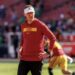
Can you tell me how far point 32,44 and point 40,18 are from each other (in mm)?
23995

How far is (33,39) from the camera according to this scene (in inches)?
344

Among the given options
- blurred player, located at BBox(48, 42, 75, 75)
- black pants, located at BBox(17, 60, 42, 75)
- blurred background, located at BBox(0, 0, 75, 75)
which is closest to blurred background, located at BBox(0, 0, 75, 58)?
blurred background, located at BBox(0, 0, 75, 75)

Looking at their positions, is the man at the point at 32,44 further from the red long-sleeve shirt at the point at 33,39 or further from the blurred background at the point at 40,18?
the blurred background at the point at 40,18

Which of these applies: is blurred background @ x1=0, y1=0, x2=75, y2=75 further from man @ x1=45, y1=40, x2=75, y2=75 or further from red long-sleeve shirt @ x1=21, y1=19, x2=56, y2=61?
red long-sleeve shirt @ x1=21, y1=19, x2=56, y2=61

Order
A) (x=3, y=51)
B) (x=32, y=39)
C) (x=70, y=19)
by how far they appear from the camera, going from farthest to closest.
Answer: (x=70, y=19)
(x=3, y=51)
(x=32, y=39)

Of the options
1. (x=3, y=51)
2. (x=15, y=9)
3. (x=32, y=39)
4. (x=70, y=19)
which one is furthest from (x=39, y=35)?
(x=15, y=9)

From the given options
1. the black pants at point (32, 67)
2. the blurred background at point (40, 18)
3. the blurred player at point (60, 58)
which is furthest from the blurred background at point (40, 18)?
the black pants at point (32, 67)

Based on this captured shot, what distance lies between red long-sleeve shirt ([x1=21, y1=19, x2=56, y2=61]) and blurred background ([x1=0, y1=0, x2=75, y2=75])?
18739mm

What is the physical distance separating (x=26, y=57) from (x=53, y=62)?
17.7 ft

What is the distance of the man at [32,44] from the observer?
8742 mm

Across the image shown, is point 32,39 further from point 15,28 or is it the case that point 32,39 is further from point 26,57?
point 15,28

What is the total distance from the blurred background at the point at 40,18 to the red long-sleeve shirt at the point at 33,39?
18739mm

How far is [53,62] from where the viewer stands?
14.1 meters

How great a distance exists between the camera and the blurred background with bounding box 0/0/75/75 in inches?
1122
